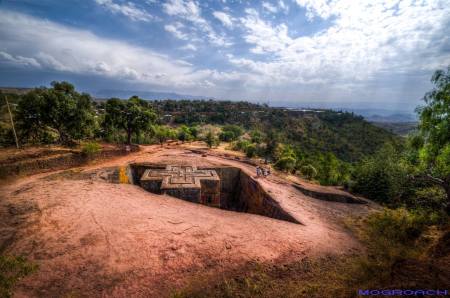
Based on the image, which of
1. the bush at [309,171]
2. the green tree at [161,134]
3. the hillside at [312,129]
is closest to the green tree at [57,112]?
the green tree at [161,134]

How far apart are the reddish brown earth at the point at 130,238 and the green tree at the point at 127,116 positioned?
14.2 meters

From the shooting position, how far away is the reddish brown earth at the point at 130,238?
6.49m

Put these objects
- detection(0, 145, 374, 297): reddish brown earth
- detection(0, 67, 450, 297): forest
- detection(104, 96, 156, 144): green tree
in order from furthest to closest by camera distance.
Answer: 1. detection(104, 96, 156, 144): green tree
2. detection(0, 67, 450, 297): forest
3. detection(0, 145, 374, 297): reddish brown earth

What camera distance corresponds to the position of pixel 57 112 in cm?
1991

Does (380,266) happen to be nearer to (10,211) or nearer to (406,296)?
(406,296)

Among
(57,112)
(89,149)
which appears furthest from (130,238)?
(57,112)

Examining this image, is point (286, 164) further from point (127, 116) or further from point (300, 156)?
point (127, 116)

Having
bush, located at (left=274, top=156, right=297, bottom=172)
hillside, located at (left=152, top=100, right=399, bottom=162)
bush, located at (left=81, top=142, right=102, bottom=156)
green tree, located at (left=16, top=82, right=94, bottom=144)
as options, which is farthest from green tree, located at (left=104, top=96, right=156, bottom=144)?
hillside, located at (left=152, top=100, right=399, bottom=162)

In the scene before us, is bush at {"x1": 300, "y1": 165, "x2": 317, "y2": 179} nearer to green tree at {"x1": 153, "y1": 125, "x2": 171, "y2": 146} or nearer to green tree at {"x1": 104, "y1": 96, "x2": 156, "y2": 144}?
green tree at {"x1": 104, "y1": 96, "x2": 156, "y2": 144}

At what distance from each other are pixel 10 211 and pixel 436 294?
50.0ft

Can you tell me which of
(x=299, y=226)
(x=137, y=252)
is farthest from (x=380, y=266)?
(x=137, y=252)

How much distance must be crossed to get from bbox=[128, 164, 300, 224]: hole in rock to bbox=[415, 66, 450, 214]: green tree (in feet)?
21.7

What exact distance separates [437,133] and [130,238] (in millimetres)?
12622

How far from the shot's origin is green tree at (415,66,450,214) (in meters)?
7.68
